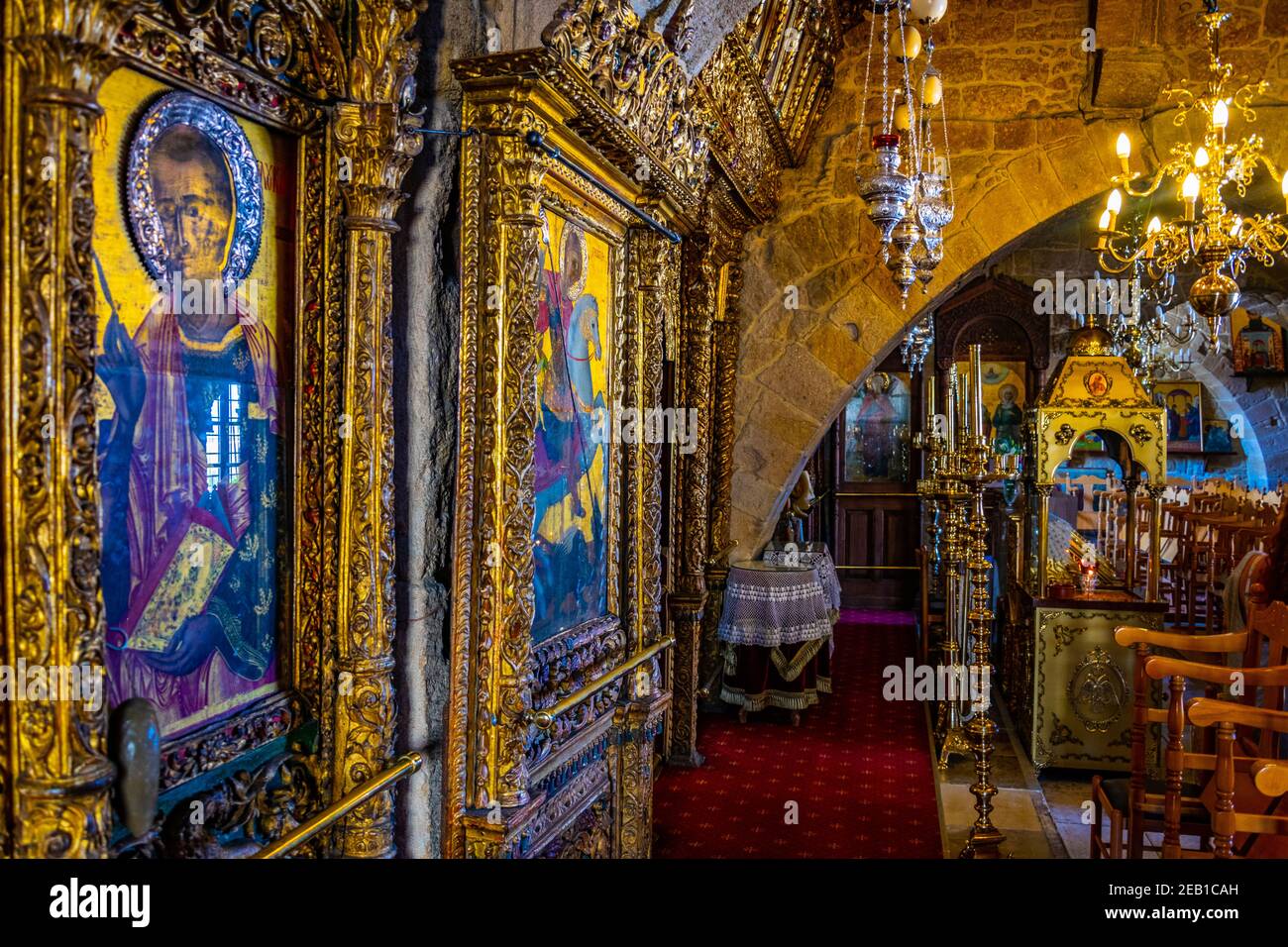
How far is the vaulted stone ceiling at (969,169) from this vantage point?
532cm

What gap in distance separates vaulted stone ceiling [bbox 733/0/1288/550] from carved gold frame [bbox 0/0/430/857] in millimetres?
4129

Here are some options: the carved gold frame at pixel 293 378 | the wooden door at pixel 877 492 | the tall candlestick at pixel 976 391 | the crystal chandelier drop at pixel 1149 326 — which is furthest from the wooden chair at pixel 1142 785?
the wooden door at pixel 877 492

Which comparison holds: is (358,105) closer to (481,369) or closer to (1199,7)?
(481,369)

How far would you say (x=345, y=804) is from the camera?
175 centimetres

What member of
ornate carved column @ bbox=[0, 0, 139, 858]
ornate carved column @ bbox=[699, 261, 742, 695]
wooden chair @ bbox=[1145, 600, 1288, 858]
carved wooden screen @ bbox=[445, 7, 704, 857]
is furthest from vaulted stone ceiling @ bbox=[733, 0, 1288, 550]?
ornate carved column @ bbox=[0, 0, 139, 858]

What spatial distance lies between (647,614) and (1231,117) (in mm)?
4471

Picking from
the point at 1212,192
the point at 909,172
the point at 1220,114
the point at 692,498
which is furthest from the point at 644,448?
the point at 1212,192

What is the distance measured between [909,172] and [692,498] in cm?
186

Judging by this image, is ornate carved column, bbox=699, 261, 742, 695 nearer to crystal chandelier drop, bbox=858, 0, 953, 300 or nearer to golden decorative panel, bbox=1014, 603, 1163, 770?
crystal chandelier drop, bbox=858, 0, 953, 300

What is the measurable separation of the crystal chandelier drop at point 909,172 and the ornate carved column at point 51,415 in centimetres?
226

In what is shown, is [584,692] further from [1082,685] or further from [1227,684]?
[1082,685]

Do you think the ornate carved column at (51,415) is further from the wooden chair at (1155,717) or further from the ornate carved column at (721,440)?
the ornate carved column at (721,440)

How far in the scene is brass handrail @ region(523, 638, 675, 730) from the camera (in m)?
2.25

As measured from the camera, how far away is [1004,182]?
18.1 ft
